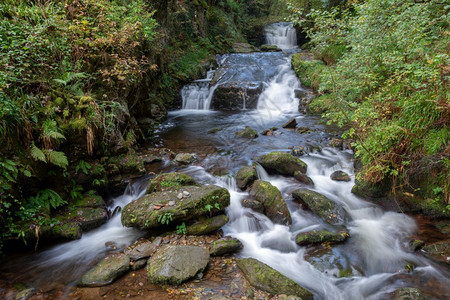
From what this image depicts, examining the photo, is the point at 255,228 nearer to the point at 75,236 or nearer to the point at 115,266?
the point at 115,266

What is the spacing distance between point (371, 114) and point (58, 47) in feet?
22.0

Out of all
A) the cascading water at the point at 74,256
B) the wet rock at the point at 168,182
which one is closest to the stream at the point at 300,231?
the cascading water at the point at 74,256

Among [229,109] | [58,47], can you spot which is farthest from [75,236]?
[229,109]

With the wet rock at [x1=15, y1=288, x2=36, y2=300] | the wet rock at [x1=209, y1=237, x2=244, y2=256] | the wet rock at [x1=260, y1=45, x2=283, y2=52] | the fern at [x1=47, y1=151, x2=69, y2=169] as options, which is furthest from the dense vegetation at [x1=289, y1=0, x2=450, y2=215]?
the wet rock at [x1=260, y1=45, x2=283, y2=52]

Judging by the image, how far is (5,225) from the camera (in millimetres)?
3896

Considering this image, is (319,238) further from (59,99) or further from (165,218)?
(59,99)

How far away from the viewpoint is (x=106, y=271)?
11.8ft

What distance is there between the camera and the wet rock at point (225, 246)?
4.09 m

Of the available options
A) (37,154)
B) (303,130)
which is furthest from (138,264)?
(303,130)

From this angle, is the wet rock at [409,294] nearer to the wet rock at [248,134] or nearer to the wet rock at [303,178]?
the wet rock at [303,178]

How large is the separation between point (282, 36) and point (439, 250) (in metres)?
24.4

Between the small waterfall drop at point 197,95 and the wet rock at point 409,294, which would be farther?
the small waterfall drop at point 197,95

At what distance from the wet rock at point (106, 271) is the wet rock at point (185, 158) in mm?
3566

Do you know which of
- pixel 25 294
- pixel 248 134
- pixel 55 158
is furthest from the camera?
pixel 248 134
